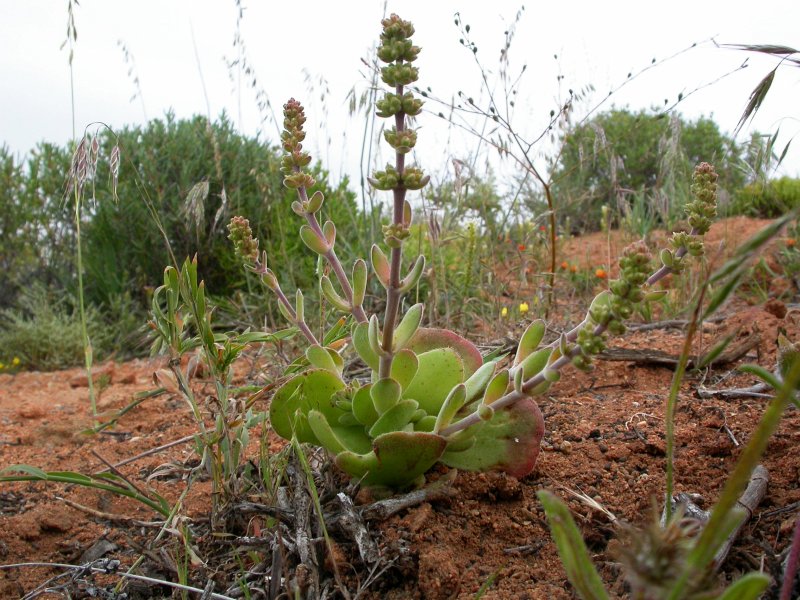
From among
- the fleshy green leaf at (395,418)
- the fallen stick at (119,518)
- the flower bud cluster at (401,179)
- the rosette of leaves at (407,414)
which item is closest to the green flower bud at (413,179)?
the flower bud cluster at (401,179)

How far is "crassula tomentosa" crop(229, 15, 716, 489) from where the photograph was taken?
1.31m

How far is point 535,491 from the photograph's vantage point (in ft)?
5.54

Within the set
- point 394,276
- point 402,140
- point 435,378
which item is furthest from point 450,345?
point 402,140

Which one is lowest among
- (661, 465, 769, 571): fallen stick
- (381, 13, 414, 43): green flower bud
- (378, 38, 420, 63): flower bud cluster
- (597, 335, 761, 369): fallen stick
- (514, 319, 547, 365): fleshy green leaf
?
(661, 465, 769, 571): fallen stick

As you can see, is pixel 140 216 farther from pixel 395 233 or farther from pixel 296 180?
pixel 395 233

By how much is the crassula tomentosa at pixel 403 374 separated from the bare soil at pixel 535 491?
120 mm

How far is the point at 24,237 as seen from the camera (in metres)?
6.17

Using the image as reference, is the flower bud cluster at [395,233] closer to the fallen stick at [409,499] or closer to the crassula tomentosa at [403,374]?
the crassula tomentosa at [403,374]

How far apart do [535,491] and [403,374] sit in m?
0.42

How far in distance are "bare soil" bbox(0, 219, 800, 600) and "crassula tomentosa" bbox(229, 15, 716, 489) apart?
0.39 feet

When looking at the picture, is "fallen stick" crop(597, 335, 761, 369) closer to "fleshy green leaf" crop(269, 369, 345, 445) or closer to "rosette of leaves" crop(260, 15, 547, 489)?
"rosette of leaves" crop(260, 15, 547, 489)

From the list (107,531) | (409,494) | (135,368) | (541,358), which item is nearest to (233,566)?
(409,494)

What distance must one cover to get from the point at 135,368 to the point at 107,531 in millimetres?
2720

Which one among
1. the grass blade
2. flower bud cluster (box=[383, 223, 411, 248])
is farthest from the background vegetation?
the grass blade
